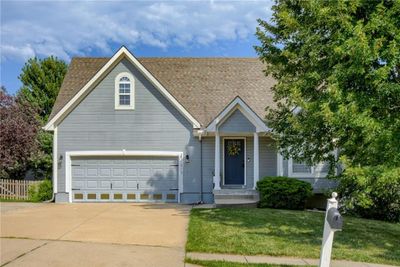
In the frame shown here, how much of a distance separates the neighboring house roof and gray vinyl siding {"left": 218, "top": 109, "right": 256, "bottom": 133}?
4.09ft

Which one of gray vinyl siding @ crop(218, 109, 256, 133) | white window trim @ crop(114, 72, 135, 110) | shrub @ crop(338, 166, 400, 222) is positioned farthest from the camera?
white window trim @ crop(114, 72, 135, 110)

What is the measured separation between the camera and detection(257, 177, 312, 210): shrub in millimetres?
16328

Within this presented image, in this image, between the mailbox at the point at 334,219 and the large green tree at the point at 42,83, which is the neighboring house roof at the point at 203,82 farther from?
the mailbox at the point at 334,219

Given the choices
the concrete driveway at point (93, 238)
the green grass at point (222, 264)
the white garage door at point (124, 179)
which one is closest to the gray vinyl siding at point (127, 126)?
the white garage door at point (124, 179)

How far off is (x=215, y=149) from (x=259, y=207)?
3.37 metres

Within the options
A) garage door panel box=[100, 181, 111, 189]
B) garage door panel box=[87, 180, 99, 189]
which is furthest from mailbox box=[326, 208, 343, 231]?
garage door panel box=[87, 180, 99, 189]

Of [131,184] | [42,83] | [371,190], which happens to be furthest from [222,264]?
[42,83]

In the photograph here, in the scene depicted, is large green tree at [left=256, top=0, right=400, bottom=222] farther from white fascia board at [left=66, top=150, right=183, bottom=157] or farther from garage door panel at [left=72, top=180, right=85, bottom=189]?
garage door panel at [left=72, top=180, right=85, bottom=189]

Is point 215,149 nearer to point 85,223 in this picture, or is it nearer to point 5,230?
point 85,223

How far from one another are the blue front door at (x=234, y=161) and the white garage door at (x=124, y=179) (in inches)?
92.6

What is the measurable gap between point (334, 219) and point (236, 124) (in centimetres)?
1272

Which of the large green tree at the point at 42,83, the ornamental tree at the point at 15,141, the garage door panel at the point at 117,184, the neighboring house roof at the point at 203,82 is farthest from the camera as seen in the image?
the large green tree at the point at 42,83

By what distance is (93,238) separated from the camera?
927 centimetres

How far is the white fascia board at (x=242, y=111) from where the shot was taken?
17438 millimetres
